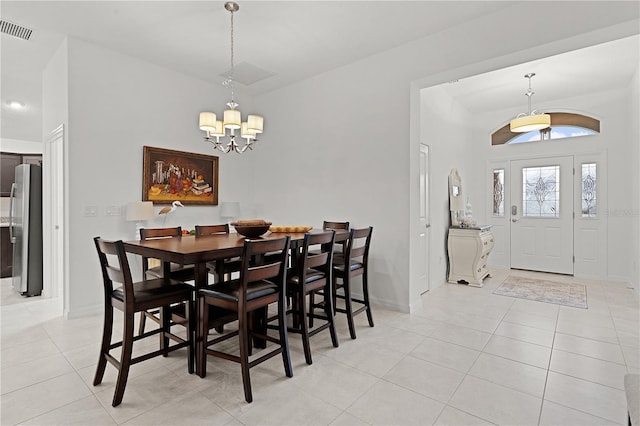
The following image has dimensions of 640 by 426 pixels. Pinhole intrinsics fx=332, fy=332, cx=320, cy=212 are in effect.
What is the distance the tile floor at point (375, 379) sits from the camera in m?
1.86

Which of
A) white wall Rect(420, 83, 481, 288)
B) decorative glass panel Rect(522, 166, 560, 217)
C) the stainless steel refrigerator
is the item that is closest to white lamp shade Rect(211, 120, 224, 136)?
white wall Rect(420, 83, 481, 288)

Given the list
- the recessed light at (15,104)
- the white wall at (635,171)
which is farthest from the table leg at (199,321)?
the recessed light at (15,104)

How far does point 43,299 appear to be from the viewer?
417cm

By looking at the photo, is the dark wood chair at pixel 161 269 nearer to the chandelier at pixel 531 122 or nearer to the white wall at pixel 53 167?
the white wall at pixel 53 167

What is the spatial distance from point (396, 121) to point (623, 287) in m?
4.20

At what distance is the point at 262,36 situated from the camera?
341cm

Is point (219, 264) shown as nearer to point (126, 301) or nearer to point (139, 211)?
point (126, 301)

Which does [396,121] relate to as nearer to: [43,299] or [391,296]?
[391,296]

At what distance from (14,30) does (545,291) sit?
687 centimetres

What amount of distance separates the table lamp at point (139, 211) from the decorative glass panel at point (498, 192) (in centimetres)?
584

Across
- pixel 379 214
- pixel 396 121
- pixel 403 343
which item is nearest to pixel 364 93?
pixel 396 121

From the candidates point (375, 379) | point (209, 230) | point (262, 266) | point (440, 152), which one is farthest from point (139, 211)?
point (440, 152)

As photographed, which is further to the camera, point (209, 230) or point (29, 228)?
point (29, 228)

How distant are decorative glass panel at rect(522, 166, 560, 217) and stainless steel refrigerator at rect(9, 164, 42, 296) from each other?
756 cm
